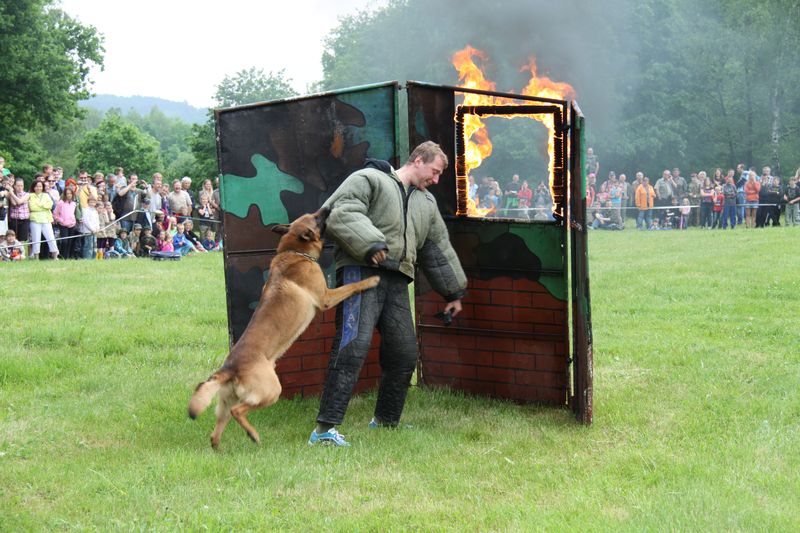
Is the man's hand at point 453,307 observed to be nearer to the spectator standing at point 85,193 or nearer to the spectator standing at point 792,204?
the spectator standing at point 85,193

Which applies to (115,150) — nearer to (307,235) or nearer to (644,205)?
(644,205)

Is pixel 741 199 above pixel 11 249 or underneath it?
above

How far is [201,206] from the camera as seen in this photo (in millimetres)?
21922

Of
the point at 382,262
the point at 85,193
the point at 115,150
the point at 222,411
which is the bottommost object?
the point at 222,411

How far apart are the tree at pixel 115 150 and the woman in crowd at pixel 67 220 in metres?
48.4

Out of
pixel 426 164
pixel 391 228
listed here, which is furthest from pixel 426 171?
pixel 391 228

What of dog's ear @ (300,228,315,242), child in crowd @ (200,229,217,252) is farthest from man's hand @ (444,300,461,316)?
child in crowd @ (200,229,217,252)

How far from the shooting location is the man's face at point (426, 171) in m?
6.32

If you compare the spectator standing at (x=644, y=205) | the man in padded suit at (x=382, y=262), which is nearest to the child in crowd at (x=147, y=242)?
the man in padded suit at (x=382, y=262)

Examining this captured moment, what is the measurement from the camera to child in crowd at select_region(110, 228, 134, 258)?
1875cm

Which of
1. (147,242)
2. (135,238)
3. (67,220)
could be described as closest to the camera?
(67,220)

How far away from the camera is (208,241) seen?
2173 cm

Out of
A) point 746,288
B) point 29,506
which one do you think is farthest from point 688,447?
point 746,288

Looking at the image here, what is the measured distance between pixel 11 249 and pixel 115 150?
50.8 meters
